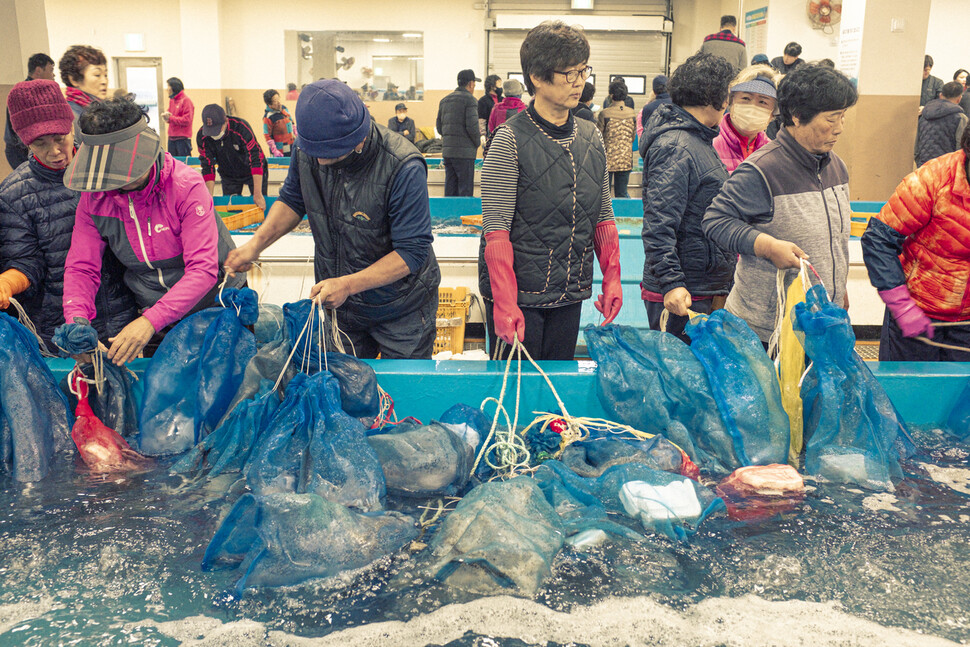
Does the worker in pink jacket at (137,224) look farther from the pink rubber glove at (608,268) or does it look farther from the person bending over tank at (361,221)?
the pink rubber glove at (608,268)

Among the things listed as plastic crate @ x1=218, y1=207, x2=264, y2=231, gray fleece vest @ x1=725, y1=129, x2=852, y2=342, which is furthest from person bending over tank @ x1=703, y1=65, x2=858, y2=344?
plastic crate @ x1=218, y1=207, x2=264, y2=231

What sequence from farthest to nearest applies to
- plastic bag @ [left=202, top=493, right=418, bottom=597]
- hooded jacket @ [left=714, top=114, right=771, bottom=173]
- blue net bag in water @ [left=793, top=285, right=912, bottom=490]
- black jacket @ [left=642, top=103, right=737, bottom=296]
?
1. hooded jacket @ [left=714, top=114, right=771, bottom=173]
2. black jacket @ [left=642, top=103, right=737, bottom=296]
3. blue net bag in water @ [left=793, top=285, right=912, bottom=490]
4. plastic bag @ [left=202, top=493, right=418, bottom=597]

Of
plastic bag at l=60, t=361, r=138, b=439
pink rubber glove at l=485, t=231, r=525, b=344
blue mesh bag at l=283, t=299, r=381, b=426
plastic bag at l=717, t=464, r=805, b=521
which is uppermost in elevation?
pink rubber glove at l=485, t=231, r=525, b=344

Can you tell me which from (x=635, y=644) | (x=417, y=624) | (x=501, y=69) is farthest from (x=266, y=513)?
(x=501, y=69)

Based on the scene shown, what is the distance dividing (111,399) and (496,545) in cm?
120

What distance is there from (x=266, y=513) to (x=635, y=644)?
68cm

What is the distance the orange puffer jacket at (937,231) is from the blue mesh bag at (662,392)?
2.56 feet

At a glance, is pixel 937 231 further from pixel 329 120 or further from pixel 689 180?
pixel 329 120

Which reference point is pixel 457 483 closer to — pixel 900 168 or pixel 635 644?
pixel 635 644

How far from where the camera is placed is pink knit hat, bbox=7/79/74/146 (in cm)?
213

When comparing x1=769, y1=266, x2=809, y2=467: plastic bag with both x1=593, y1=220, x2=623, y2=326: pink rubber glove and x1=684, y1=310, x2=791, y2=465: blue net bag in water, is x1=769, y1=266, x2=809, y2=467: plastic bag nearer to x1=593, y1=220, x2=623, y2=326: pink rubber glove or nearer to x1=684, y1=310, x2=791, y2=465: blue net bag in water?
x1=684, y1=310, x2=791, y2=465: blue net bag in water

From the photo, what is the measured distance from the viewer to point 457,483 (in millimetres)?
1680

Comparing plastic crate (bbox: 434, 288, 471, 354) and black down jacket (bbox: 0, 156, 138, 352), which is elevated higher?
black down jacket (bbox: 0, 156, 138, 352)

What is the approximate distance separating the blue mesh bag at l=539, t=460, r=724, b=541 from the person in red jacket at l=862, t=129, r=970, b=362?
3.30 feet
